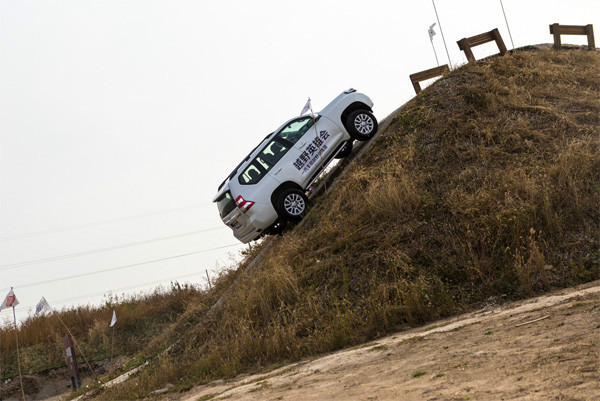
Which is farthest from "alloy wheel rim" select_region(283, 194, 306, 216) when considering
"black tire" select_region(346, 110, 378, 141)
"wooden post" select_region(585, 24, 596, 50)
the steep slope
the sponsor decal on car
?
"wooden post" select_region(585, 24, 596, 50)

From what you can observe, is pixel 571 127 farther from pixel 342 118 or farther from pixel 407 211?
pixel 342 118

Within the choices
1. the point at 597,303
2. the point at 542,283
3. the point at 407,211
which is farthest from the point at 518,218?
the point at 597,303

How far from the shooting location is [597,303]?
21.3 feet

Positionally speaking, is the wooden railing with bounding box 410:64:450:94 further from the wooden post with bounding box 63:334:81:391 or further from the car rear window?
the wooden post with bounding box 63:334:81:391

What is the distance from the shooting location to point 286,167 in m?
14.8

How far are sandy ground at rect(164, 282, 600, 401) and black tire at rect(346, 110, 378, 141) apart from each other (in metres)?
8.36

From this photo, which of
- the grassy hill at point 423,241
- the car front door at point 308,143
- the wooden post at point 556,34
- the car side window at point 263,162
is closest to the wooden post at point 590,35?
the wooden post at point 556,34

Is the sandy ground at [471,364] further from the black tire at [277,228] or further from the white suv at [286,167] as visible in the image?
the black tire at [277,228]

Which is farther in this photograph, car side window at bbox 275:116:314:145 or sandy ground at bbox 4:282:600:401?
car side window at bbox 275:116:314:145

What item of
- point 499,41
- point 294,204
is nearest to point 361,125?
point 294,204

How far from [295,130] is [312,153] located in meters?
0.78

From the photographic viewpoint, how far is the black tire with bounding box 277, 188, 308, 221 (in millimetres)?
14586

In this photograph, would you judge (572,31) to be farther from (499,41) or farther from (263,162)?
(263,162)

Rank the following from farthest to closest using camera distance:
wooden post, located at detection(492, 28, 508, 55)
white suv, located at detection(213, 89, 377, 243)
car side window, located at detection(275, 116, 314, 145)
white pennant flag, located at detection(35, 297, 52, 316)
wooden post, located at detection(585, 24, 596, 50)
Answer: wooden post, located at detection(585, 24, 596, 50), wooden post, located at detection(492, 28, 508, 55), car side window, located at detection(275, 116, 314, 145), white suv, located at detection(213, 89, 377, 243), white pennant flag, located at detection(35, 297, 52, 316)
